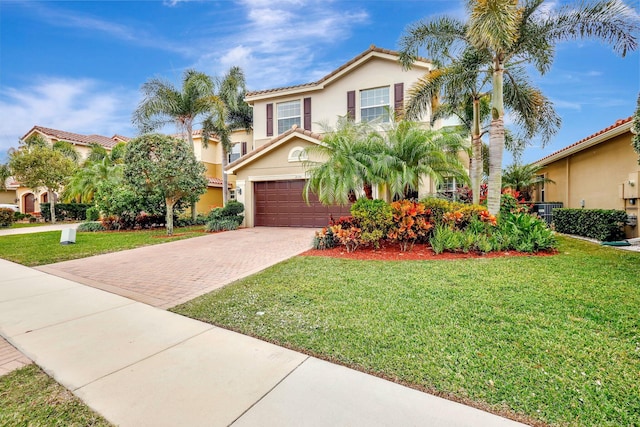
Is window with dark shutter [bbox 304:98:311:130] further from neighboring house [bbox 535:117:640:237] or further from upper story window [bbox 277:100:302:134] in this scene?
neighboring house [bbox 535:117:640:237]

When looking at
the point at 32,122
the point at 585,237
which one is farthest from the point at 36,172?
the point at 585,237

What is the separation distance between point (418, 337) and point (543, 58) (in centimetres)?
1072

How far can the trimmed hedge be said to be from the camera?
30.9 ft

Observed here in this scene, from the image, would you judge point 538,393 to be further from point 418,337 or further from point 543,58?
point 543,58

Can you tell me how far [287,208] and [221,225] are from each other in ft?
11.2

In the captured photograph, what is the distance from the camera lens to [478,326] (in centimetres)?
364

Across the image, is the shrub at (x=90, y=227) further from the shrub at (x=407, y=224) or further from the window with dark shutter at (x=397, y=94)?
the window with dark shutter at (x=397, y=94)

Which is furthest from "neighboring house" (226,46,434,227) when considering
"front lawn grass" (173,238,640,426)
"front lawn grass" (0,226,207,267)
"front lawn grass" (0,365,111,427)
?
"front lawn grass" (0,365,111,427)

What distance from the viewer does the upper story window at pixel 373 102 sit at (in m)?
16.1

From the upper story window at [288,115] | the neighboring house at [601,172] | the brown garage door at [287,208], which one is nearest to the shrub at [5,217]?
the brown garage door at [287,208]

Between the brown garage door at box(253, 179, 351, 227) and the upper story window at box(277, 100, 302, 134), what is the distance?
14.0 feet

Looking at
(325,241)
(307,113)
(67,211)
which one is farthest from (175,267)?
(67,211)

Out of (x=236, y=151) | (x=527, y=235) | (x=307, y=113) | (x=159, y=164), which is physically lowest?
(x=527, y=235)

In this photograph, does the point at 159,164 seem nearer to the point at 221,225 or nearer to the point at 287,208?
the point at 221,225
